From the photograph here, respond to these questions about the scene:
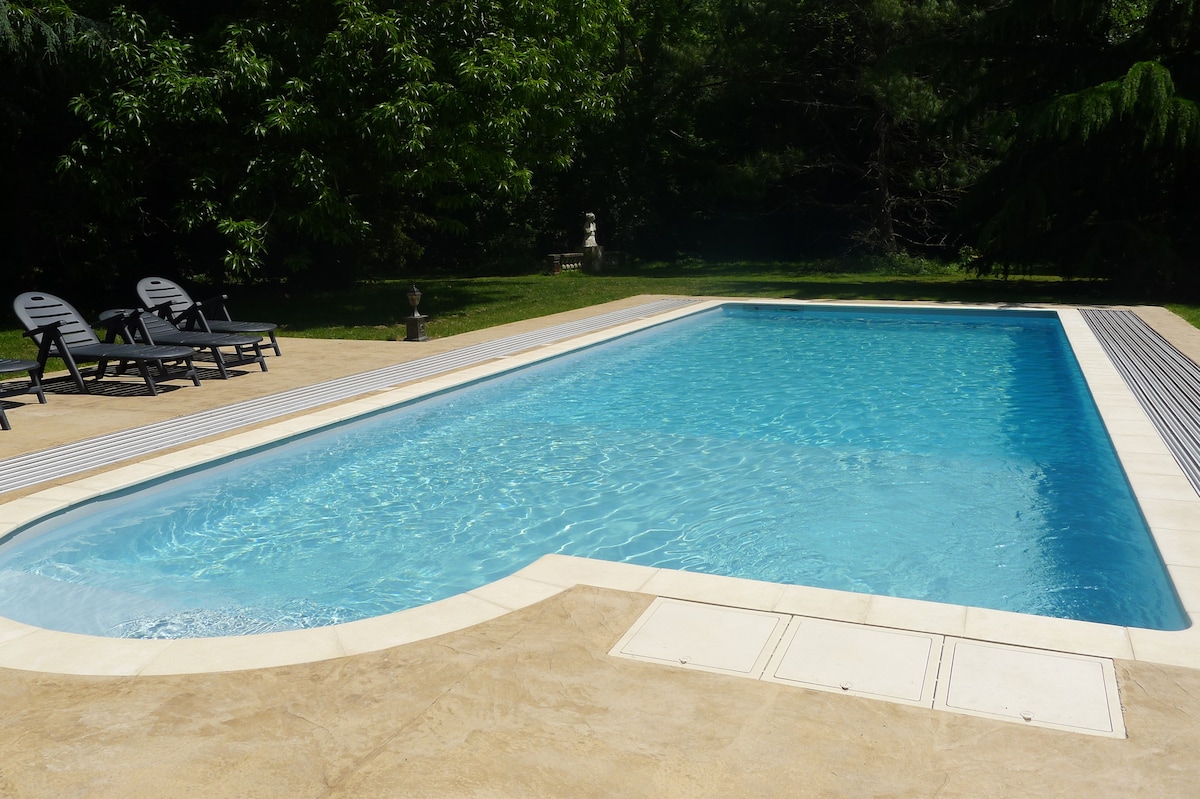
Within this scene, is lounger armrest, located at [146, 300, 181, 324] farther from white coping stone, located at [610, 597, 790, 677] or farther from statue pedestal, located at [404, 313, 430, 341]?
white coping stone, located at [610, 597, 790, 677]

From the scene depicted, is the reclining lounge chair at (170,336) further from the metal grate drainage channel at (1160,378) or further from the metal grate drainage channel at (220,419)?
the metal grate drainage channel at (1160,378)

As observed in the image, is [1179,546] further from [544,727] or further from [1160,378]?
[1160,378]

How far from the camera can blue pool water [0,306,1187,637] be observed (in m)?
4.89

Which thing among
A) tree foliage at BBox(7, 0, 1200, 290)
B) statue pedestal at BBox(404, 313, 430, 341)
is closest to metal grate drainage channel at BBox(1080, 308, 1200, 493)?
tree foliage at BBox(7, 0, 1200, 290)

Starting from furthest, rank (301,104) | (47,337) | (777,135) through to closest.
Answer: (777,135), (301,104), (47,337)

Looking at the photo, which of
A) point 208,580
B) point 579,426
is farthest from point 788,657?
point 579,426

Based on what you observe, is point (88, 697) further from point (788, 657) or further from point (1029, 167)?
point (1029, 167)

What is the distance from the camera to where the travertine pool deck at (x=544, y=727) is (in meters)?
2.77

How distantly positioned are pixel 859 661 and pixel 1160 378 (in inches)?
290

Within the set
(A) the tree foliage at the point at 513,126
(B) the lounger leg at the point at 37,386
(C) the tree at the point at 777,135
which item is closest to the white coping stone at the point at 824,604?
(B) the lounger leg at the point at 37,386

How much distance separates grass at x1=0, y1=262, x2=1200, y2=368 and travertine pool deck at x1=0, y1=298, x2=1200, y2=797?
9.68 metres

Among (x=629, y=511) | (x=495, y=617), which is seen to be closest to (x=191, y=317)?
(x=629, y=511)

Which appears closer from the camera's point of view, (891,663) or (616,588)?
(891,663)

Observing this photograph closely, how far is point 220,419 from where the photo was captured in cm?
773
